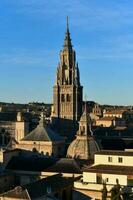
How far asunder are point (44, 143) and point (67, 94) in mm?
34265

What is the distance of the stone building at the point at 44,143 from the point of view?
72625 millimetres

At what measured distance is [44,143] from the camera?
72625mm

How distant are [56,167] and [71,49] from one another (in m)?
51.5

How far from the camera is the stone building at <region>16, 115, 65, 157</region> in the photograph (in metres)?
72.6

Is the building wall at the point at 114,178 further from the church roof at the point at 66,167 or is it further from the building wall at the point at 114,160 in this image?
the church roof at the point at 66,167

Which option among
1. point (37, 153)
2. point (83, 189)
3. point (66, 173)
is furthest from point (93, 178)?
point (37, 153)

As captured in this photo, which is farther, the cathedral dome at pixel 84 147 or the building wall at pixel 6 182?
the cathedral dome at pixel 84 147

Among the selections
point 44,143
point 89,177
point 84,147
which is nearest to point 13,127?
point 44,143

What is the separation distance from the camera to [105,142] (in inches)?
3150

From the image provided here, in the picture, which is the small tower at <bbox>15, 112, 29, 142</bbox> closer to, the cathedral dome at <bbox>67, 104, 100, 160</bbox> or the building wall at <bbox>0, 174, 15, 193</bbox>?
the cathedral dome at <bbox>67, 104, 100, 160</bbox>

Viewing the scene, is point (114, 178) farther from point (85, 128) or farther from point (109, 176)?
point (85, 128)

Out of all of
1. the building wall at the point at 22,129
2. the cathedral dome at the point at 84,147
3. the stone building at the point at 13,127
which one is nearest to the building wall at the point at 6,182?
the cathedral dome at the point at 84,147

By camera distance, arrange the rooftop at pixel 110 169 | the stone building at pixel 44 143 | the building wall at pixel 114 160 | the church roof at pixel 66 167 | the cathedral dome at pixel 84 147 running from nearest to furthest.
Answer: the rooftop at pixel 110 169
the building wall at pixel 114 160
the church roof at pixel 66 167
the cathedral dome at pixel 84 147
the stone building at pixel 44 143

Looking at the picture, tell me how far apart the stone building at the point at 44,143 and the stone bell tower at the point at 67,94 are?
2944cm
